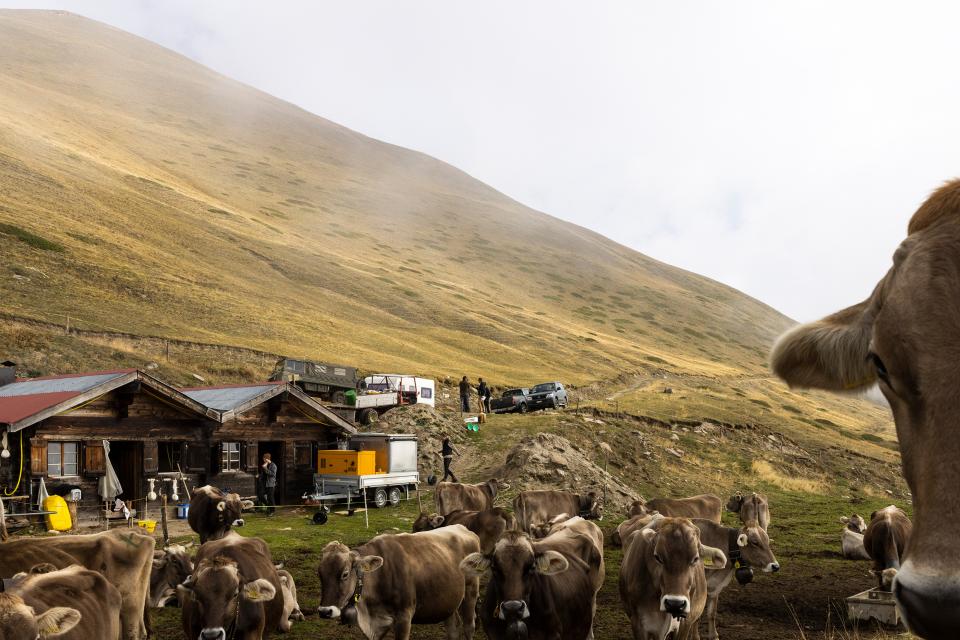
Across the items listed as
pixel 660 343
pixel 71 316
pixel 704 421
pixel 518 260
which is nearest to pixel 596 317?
pixel 660 343

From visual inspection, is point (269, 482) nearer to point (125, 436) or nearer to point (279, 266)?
point (125, 436)

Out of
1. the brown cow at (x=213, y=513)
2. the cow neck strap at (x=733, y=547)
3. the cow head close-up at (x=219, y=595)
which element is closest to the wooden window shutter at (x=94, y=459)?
the brown cow at (x=213, y=513)

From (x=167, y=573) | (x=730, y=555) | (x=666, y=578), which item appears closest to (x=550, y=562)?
(x=666, y=578)

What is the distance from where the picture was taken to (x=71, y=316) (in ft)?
199

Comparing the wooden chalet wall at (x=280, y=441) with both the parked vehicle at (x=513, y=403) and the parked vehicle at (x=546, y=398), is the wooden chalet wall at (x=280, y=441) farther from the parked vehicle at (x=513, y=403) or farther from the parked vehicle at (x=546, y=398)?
the parked vehicle at (x=546, y=398)

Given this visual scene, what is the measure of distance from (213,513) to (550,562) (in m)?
11.5

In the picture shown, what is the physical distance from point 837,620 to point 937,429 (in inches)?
629

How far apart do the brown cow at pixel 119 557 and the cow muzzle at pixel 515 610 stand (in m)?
6.85

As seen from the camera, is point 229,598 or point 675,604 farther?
point 229,598

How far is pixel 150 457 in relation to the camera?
32.4 m

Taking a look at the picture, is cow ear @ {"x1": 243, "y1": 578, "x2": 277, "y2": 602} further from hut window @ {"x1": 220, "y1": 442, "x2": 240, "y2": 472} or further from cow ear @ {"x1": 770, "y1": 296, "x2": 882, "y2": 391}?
hut window @ {"x1": 220, "y1": 442, "x2": 240, "y2": 472}

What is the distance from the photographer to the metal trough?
15125 millimetres

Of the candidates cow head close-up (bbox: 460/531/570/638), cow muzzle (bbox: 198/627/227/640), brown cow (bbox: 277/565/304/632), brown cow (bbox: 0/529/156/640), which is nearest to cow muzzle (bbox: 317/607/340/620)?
cow muzzle (bbox: 198/627/227/640)

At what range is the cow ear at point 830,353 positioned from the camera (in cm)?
322
